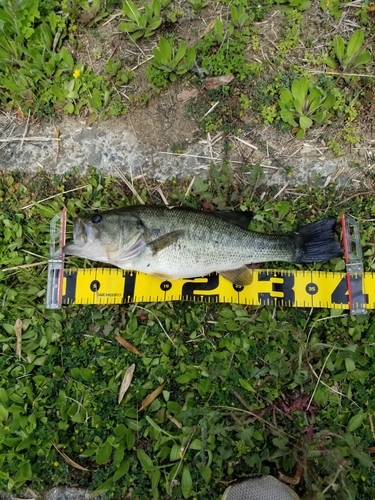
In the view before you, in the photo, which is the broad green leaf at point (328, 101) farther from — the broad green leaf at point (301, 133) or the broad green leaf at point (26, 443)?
the broad green leaf at point (26, 443)

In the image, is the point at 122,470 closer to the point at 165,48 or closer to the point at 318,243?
the point at 318,243

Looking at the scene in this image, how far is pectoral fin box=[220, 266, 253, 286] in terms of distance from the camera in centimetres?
400

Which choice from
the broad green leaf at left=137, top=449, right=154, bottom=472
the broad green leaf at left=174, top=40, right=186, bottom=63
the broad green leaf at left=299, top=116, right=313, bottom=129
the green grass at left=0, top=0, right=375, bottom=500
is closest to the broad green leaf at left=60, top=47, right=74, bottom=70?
the green grass at left=0, top=0, right=375, bottom=500

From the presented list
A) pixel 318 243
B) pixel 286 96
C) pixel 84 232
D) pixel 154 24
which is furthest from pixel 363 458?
pixel 154 24

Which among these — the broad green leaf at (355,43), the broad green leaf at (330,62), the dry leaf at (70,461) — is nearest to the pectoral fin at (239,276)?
the dry leaf at (70,461)

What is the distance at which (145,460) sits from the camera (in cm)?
364

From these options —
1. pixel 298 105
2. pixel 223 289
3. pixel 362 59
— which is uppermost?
pixel 362 59

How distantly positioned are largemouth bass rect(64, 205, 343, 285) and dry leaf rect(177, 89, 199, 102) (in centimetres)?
153

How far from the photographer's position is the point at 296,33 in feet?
14.8

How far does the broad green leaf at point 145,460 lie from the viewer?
11.8 feet

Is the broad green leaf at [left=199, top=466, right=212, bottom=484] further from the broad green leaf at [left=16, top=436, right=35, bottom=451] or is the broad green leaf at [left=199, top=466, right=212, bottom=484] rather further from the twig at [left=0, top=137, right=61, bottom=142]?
the twig at [left=0, top=137, right=61, bottom=142]

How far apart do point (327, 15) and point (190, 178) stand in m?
2.58

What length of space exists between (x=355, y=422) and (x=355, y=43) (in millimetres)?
4023

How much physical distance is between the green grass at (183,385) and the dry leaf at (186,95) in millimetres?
1049
